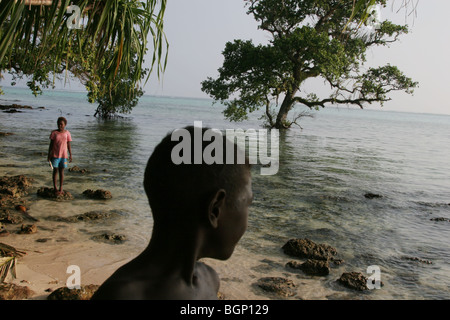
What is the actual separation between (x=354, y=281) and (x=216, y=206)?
422cm

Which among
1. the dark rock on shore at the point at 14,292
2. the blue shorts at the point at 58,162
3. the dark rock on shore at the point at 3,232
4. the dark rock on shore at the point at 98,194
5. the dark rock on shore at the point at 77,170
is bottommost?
the dark rock on shore at the point at 14,292

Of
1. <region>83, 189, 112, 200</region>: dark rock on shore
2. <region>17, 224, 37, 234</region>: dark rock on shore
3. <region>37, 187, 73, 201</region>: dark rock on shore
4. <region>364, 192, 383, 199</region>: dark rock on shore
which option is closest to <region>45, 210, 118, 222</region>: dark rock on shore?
Result: <region>17, 224, 37, 234</region>: dark rock on shore

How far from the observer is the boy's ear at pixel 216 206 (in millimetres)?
1121

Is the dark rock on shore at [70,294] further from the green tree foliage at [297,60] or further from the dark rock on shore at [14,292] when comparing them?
the green tree foliage at [297,60]

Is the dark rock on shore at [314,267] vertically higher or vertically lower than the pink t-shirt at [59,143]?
lower

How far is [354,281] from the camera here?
4.83 meters

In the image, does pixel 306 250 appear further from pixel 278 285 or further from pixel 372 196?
pixel 372 196

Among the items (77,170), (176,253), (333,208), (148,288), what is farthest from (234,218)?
(77,170)

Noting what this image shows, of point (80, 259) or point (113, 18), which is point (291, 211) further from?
point (113, 18)

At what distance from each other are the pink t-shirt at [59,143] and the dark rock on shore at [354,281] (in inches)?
206

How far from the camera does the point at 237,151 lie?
3.93 ft

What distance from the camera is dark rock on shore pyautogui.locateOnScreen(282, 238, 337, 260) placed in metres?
5.60

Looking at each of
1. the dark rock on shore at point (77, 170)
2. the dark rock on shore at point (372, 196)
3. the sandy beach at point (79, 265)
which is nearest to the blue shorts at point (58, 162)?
the sandy beach at point (79, 265)
